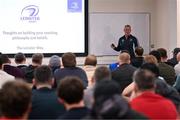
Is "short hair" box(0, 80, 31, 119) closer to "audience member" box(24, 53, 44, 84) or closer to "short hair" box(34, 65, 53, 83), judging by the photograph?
"short hair" box(34, 65, 53, 83)

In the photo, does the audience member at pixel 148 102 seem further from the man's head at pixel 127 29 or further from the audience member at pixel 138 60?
the man's head at pixel 127 29

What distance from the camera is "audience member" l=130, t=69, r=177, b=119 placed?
3086 mm

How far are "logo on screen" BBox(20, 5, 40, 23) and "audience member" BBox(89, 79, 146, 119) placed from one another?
7422mm

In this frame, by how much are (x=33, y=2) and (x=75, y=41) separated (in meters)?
1.39

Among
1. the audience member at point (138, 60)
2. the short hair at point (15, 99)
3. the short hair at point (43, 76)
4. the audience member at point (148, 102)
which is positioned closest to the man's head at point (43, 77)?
the short hair at point (43, 76)

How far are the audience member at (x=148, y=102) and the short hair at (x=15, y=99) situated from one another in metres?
1.00

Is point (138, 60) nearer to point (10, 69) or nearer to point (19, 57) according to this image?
point (19, 57)

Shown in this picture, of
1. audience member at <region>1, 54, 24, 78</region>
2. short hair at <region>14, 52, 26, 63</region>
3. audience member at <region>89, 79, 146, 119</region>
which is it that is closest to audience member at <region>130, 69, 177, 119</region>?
audience member at <region>89, 79, 146, 119</region>

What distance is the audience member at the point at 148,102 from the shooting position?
309 cm

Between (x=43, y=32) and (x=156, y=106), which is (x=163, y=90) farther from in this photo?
(x=43, y=32)

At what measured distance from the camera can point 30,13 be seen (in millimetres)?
9570

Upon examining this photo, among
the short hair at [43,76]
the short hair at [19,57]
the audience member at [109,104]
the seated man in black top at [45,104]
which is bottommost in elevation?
the seated man in black top at [45,104]

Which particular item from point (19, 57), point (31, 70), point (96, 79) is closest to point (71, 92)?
point (96, 79)

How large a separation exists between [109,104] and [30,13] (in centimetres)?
759
